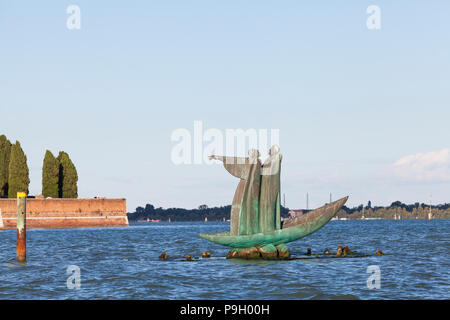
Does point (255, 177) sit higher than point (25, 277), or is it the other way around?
point (255, 177)

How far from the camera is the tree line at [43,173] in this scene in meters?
96.4

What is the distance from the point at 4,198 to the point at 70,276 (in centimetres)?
7084

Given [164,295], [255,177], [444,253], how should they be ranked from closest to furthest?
[164,295] < [255,177] < [444,253]

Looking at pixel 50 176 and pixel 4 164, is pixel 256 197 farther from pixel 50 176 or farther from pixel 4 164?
pixel 4 164

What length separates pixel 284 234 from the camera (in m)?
34.3

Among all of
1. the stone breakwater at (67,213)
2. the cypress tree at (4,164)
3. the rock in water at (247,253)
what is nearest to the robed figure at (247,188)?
the rock in water at (247,253)

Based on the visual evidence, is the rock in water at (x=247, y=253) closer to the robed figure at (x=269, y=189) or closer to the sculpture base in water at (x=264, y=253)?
the sculpture base in water at (x=264, y=253)

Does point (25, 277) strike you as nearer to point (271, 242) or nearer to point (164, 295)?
point (164, 295)

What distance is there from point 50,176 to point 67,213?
597cm

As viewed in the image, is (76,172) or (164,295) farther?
(76,172)

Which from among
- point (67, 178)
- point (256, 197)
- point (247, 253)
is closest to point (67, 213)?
point (67, 178)
